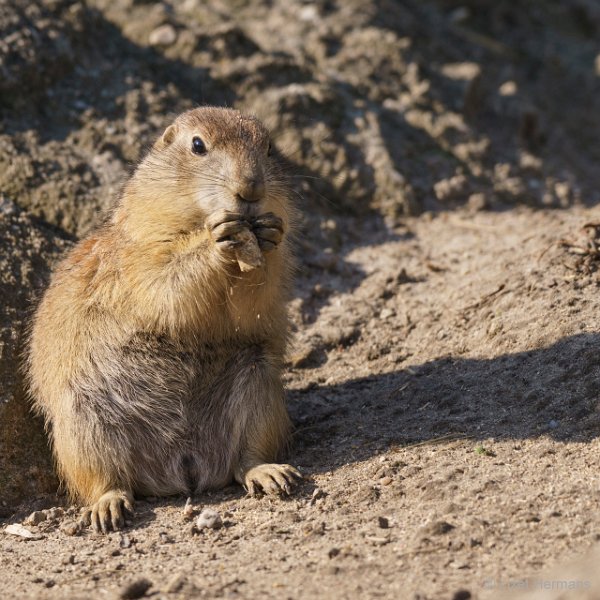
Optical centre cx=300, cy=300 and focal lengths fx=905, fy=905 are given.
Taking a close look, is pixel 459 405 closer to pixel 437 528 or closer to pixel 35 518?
pixel 437 528

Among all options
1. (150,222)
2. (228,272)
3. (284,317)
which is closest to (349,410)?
(284,317)

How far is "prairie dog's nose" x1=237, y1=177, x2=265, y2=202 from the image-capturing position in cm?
482

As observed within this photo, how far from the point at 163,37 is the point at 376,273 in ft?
10.5

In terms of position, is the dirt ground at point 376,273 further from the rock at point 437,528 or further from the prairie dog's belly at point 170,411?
the prairie dog's belly at point 170,411

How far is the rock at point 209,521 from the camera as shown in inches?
185

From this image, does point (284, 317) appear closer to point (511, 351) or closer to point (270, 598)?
point (511, 351)

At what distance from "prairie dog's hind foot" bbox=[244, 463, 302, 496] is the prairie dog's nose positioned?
150 cm

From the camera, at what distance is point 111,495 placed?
5.07 m

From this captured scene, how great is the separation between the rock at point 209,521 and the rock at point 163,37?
524cm

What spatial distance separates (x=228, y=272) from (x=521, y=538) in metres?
2.13

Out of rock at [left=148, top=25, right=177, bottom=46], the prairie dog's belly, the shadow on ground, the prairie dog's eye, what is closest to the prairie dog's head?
the prairie dog's eye

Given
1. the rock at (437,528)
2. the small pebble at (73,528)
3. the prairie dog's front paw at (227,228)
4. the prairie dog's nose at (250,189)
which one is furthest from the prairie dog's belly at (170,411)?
the rock at (437,528)

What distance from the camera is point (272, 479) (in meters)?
5.00

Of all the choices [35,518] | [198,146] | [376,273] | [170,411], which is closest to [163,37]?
[376,273]
